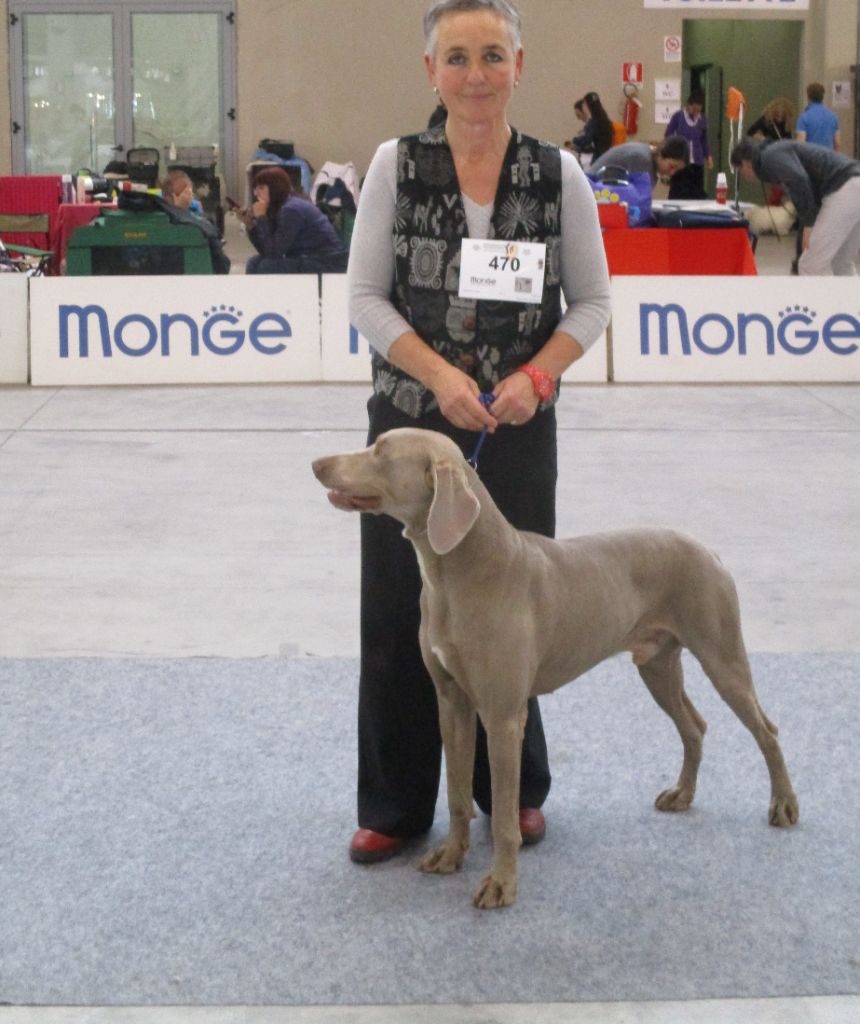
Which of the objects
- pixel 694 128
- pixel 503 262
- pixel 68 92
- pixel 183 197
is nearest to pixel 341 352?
pixel 183 197

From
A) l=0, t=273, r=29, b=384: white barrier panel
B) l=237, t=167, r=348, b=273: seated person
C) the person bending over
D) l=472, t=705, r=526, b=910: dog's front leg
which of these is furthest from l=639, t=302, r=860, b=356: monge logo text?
l=472, t=705, r=526, b=910: dog's front leg

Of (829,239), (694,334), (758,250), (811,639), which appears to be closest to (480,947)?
(811,639)

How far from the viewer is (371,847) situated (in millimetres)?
3258

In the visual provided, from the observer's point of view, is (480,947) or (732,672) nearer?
(480,947)

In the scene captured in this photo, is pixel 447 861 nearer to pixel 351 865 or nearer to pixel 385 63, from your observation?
pixel 351 865

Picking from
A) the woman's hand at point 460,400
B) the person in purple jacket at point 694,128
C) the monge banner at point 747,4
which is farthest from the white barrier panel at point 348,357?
the person in purple jacket at point 694,128

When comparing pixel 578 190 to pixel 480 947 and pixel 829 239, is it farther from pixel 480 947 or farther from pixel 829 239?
pixel 829 239

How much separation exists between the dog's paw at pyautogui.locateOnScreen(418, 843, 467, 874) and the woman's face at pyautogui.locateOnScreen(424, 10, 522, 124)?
1.51 meters

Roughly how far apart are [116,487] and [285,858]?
160 inches

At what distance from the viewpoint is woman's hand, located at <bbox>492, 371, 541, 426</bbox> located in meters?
2.95

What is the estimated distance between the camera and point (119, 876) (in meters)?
3.15

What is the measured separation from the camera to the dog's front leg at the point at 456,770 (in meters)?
3.10

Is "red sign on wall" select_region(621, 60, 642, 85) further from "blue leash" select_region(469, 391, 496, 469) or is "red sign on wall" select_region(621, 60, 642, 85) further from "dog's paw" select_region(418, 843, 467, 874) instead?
"dog's paw" select_region(418, 843, 467, 874)

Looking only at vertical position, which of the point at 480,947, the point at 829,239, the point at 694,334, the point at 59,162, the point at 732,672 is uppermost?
the point at 59,162
